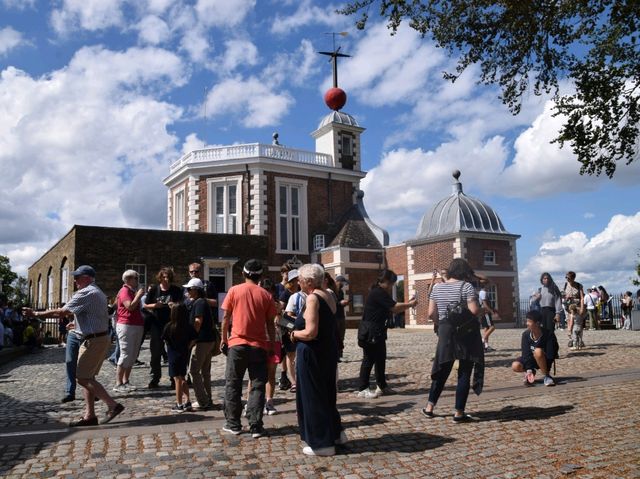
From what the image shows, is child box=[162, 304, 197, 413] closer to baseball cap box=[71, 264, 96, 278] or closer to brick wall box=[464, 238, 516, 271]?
baseball cap box=[71, 264, 96, 278]

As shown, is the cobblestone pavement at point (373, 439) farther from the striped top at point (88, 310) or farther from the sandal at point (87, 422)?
the striped top at point (88, 310)

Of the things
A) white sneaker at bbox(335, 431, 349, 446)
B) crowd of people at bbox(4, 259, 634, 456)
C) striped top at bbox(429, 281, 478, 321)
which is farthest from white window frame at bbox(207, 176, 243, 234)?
white sneaker at bbox(335, 431, 349, 446)

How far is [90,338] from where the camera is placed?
6668 millimetres

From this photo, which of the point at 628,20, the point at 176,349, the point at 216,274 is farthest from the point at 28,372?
the point at 216,274

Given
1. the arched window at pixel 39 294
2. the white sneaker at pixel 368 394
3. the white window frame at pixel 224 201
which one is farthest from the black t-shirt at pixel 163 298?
the arched window at pixel 39 294

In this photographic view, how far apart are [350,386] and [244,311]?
11.9 ft

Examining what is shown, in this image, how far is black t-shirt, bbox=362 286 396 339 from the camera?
8055 mm

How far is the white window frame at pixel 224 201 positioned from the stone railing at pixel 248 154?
3.76ft

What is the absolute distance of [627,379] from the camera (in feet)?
29.5

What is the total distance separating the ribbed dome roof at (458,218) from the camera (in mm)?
28844

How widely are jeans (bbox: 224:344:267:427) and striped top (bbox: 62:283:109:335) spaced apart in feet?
5.73

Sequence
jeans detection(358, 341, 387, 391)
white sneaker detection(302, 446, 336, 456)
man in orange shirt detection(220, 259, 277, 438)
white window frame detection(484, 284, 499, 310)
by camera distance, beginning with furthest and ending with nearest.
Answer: white window frame detection(484, 284, 499, 310)
jeans detection(358, 341, 387, 391)
man in orange shirt detection(220, 259, 277, 438)
white sneaker detection(302, 446, 336, 456)

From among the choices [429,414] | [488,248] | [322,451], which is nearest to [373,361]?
[429,414]

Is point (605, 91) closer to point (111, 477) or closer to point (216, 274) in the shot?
point (111, 477)
